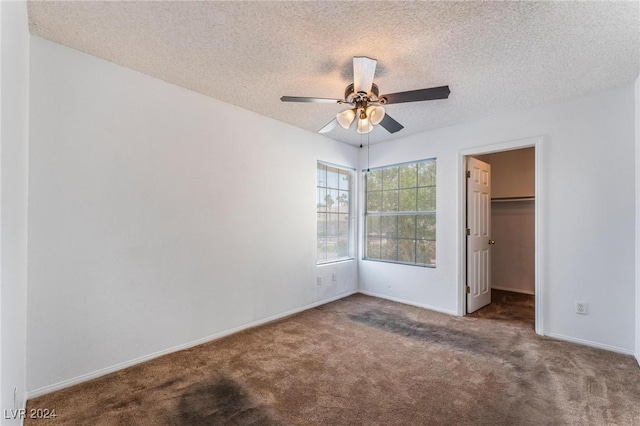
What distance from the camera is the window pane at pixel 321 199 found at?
14.4 ft

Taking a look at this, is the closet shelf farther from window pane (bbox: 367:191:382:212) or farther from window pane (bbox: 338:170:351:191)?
window pane (bbox: 338:170:351:191)

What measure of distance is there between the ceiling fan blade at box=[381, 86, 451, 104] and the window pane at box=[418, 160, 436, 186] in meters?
2.17

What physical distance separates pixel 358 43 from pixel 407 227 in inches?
118

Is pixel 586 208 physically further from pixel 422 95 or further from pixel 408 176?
pixel 422 95

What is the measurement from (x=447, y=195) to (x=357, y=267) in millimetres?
1890

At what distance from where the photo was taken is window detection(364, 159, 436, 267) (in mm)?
4230

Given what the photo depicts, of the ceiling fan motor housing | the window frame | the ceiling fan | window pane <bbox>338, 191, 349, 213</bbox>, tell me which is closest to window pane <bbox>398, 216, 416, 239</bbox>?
the window frame

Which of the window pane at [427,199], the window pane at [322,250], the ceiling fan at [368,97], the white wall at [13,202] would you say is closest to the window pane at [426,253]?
the window pane at [427,199]

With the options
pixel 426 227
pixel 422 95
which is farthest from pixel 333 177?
pixel 422 95

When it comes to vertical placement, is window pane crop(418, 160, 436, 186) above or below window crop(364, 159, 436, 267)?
above

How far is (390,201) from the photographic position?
4.69 metres

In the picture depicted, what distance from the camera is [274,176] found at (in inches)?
144

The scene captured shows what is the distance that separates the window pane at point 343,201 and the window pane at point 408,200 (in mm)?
913

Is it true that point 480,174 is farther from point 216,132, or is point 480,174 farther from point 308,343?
point 216,132
